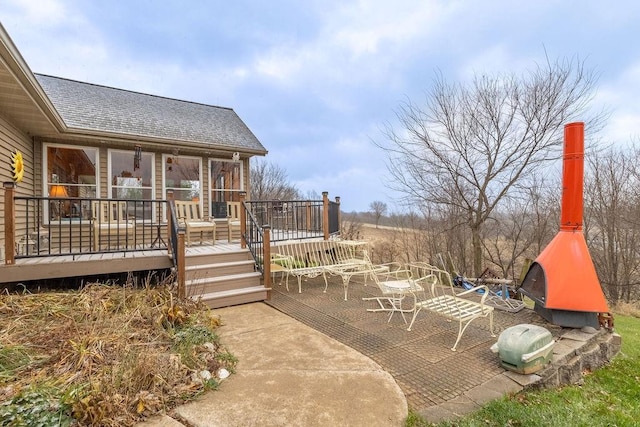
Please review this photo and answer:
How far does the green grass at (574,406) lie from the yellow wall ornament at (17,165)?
22.0 ft

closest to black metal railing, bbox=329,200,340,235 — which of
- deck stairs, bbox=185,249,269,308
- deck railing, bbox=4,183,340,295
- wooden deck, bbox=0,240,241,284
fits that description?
deck railing, bbox=4,183,340,295

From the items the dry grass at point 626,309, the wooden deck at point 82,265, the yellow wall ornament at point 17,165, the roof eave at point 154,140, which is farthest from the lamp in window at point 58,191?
the dry grass at point 626,309

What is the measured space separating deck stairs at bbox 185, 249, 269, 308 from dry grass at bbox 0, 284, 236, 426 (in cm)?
79

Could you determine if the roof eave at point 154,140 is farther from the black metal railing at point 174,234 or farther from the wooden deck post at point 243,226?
the black metal railing at point 174,234

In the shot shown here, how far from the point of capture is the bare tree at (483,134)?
8547mm

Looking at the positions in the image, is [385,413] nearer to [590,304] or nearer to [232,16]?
[590,304]

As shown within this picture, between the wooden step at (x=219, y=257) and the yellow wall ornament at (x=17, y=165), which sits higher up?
the yellow wall ornament at (x=17, y=165)

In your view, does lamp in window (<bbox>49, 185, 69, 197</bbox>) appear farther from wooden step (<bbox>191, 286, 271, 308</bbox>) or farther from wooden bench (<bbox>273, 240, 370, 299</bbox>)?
wooden bench (<bbox>273, 240, 370, 299</bbox>)

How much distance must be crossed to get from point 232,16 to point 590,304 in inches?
414

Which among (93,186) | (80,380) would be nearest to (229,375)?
(80,380)

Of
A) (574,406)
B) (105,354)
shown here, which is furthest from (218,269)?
(574,406)

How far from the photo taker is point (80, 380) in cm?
237

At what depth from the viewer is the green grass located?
237 centimetres

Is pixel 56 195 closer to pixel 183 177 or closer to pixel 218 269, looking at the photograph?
pixel 183 177
